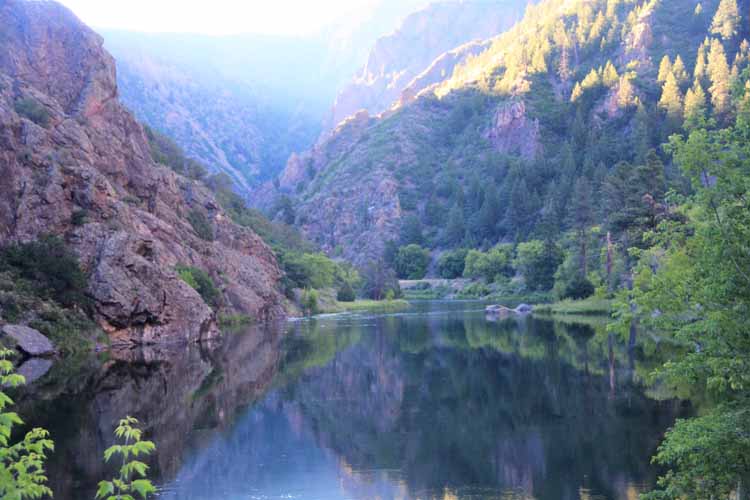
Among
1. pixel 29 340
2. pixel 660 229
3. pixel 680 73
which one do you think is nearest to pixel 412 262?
pixel 680 73

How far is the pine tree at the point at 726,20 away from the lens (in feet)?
614

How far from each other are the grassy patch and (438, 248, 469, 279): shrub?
7177 cm

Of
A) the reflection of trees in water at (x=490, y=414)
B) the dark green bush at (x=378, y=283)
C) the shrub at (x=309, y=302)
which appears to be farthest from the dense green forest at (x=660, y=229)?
the shrub at (x=309, y=302)

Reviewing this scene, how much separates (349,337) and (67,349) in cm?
2717

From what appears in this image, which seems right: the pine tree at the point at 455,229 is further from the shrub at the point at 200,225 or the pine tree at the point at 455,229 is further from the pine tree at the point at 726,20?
the shrub at the point at 200,225

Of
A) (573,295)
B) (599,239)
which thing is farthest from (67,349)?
(599,239)

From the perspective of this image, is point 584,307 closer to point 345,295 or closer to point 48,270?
point 345,295

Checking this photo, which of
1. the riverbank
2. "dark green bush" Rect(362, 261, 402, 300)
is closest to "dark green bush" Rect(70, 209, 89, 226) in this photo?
the riverbank

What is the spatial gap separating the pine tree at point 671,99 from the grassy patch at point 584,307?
250ft

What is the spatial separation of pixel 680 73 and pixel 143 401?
170144mm

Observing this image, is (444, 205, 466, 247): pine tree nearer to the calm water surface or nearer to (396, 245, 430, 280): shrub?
(396, 245, 430, 280): shrub

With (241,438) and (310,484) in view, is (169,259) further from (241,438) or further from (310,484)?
(310,484)

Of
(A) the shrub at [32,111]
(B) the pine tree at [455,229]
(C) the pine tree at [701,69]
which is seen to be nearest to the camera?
(A) the shrub at [32,111]

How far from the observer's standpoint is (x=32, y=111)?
68125 millimetres
